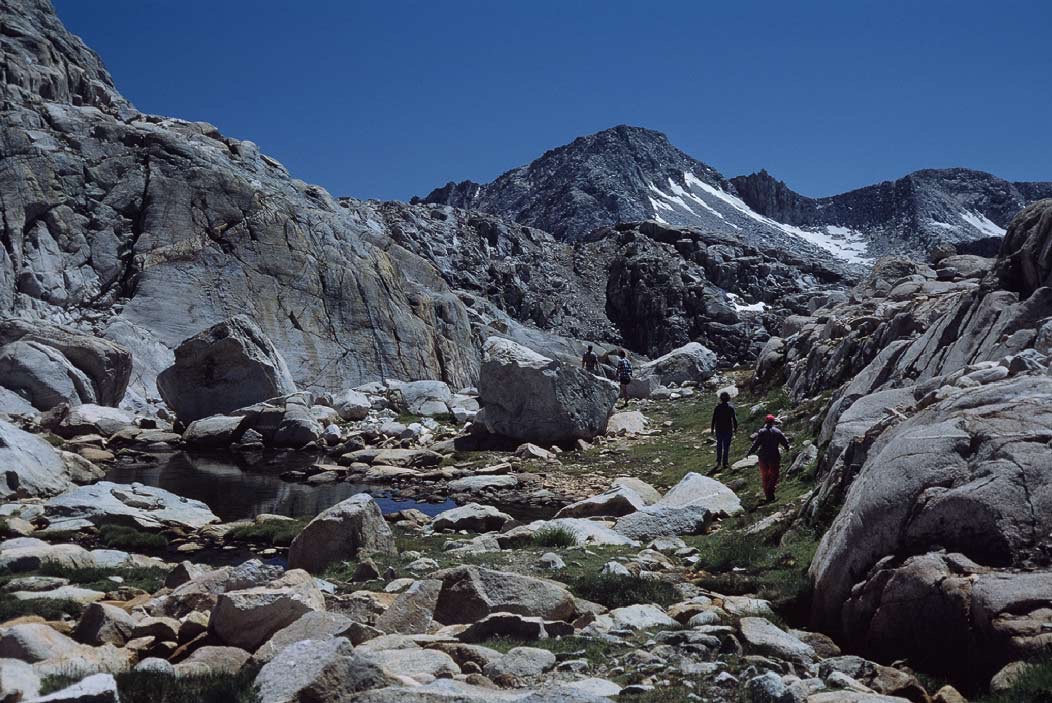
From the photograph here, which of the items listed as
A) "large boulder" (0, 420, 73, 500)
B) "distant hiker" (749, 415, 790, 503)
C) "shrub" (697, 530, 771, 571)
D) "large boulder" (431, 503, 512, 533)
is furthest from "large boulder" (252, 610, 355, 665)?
"large boulder" (0, 420, 73, 500)

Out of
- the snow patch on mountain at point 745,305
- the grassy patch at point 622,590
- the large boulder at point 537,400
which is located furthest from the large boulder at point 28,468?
the snow patch on mountain at point 745,305

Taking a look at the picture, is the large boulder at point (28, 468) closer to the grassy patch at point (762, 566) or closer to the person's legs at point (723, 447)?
the grassy patch at point (762, 566)

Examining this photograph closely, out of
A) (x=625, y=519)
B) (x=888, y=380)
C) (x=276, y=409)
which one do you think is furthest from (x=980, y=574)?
(x=276, y=409)

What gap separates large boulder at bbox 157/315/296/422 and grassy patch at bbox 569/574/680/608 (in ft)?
105

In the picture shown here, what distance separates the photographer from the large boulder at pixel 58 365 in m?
37.3

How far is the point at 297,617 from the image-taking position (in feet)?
33.4

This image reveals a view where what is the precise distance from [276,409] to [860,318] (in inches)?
1067

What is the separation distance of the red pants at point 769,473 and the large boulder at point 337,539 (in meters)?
9.54

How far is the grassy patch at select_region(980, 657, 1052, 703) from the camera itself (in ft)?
22.8

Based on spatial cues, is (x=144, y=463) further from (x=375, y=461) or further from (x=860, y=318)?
(x=860, y=318)

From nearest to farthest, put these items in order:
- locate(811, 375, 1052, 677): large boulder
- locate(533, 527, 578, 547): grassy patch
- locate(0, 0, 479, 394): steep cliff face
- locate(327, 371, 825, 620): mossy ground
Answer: locate(811, 375, 1052, 677): large boulder
locate(327, 371, 825, 620): mossy ground
locate(533, 527, 578, 547): grassy patch
locate(0, 0, 479, 394): steep cliff face

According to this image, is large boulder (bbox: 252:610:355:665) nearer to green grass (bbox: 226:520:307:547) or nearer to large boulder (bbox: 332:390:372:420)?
green grass (bbox: 226:520:307:547)

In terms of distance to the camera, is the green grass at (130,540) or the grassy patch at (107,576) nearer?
the grassy patch at (107,576)

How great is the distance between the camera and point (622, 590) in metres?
12.6
